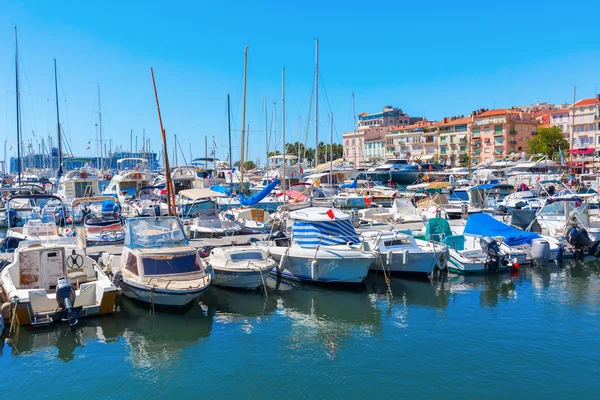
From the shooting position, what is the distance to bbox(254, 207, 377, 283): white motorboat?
20688 mm

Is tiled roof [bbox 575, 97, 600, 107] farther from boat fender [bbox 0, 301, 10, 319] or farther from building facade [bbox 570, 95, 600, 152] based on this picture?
boat fender [bbox 0, 301, 10, 319]

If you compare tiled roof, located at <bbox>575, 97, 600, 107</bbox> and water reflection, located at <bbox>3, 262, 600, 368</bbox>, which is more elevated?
tiled roof, located at <bbox>575, 97, 600, 107</bbox>

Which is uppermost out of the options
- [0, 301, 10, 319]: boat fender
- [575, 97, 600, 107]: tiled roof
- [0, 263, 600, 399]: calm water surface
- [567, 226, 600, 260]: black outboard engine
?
[575, 97, 600, 107]: tiled roof

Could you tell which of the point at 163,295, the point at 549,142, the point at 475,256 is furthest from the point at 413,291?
the point at 549,142

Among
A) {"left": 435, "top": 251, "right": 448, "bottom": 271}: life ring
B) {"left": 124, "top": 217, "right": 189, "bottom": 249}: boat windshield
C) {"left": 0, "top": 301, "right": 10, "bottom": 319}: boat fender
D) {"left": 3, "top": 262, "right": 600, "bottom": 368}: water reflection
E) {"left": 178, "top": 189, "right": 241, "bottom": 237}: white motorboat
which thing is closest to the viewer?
{"left": 3, "top": 262, "right": 600, "bottom": 368}: water reflection

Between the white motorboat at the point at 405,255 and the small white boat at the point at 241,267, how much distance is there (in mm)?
4386

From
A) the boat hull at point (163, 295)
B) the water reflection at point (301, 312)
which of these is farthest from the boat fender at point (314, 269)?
the boat hull at point (163, 295)

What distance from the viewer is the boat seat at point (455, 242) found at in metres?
24.7

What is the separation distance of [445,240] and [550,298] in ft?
18.2

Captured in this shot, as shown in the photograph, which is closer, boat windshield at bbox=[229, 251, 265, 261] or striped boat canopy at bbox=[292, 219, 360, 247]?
Result: boat windshield at bbox=[229, 251, 265, 261]

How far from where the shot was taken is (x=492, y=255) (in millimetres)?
23688

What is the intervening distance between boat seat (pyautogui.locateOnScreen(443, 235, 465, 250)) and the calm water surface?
422 centimetres

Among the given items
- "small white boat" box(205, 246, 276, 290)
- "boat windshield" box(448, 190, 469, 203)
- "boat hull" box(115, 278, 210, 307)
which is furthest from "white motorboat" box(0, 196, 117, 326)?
"boat windshield" box(448, 190, 469, 203)

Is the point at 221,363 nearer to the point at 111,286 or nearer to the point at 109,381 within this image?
the point at 109,381
